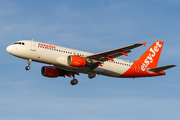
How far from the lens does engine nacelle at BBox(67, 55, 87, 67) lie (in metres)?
38.9

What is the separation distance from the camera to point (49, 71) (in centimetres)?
4516

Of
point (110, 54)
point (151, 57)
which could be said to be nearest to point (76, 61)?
point (110, 54)

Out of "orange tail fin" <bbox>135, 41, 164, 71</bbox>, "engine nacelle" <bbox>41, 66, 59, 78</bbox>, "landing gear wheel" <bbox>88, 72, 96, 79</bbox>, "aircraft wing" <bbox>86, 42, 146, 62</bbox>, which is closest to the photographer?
"aircraft wing" <bbox>86, 42, 146, 62</bbox>

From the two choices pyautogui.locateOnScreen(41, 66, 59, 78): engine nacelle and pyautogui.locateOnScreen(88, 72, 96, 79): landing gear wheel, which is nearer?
pyautogui.locateOnScreen(88, 72, 96, 79): landing gear wheel

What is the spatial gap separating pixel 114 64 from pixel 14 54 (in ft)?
45.6

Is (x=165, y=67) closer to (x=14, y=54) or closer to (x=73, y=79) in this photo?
(x=73, y=79)

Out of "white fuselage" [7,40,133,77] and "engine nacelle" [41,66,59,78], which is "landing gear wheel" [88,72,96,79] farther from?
"engine nacelle" [41,66,59,78]

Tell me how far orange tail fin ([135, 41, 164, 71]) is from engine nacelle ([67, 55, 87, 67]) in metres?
10.6

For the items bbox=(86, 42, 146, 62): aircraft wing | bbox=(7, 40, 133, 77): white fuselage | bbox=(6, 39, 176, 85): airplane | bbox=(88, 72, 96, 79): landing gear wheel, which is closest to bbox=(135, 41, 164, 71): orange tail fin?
bbox=(6, 39, 176, 85): airplane

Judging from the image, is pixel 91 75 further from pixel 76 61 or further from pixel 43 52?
pixel 43 52

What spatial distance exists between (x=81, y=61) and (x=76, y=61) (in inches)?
28.3

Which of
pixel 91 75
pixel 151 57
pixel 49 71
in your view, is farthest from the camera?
pixel 151 57

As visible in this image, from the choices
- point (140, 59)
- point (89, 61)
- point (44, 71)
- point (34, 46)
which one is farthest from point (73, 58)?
point (140, 59)

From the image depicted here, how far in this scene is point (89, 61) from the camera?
40.6 meters
